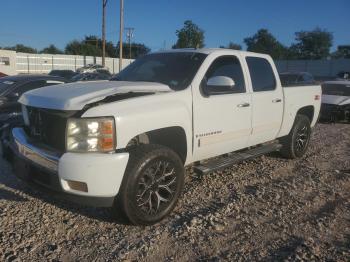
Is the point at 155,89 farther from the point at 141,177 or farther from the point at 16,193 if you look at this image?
the point at 16,193

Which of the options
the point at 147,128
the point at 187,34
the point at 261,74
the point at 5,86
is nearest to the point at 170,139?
the point at 147,128

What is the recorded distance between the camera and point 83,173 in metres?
3.62

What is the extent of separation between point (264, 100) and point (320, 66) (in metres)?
54.9

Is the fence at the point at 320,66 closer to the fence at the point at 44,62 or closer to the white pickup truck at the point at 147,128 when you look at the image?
the fence at the point at 44,62

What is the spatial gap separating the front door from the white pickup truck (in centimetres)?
1

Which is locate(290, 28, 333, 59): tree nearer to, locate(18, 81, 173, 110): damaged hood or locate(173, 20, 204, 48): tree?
locate(173, 20, 204, 48): tree

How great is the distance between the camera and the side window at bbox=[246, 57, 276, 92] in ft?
18.8

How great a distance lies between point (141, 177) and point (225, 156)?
1935mm

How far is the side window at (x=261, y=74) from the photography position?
18.8 feet

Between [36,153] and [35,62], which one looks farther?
[35,62]

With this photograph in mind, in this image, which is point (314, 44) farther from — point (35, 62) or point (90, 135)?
point (90, 135)

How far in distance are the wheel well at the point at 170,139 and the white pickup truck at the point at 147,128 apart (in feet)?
0.04

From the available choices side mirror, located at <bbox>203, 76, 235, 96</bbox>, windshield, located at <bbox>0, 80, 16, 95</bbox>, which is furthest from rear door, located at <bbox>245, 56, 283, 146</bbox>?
windshield, located at <bbox>0, 80, 16, 95</bbox>

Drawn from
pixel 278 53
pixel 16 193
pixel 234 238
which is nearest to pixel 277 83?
pixel 234 238
